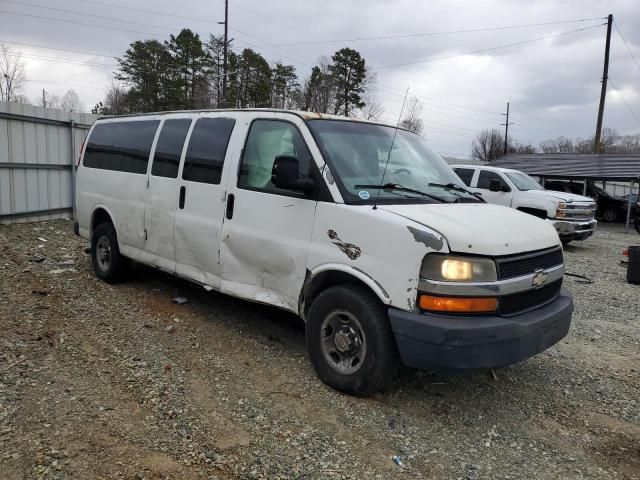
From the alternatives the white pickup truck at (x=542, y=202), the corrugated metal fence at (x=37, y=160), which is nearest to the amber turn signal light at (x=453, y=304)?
the white pickup truck at (x=542, y=202)

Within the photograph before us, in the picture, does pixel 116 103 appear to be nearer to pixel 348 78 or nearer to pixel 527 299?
pixel 348 78

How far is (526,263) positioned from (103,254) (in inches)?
209

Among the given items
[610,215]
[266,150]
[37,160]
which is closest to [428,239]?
[266,150]

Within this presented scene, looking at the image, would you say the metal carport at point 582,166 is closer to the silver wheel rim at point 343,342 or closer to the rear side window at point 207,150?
the rear side window at point 207,150

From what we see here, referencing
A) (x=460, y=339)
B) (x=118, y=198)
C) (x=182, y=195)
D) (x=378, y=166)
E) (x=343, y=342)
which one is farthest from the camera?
(x=118, y=198)

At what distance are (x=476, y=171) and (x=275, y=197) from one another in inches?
409

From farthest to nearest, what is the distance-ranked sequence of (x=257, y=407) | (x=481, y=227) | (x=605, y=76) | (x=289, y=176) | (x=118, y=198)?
(x=605, y=76)
(x=118, y=198)
(x=289, y=176)
(x=257, y=407)
(x=481, y=227)

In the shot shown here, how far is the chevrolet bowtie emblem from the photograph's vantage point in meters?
3.58

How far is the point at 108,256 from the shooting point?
260 inches

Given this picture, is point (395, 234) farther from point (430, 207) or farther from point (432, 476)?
point (432, 476)

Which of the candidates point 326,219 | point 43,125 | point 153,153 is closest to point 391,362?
point 326,219

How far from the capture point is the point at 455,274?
3.25 metres

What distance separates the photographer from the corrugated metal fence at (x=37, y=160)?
10.3 m

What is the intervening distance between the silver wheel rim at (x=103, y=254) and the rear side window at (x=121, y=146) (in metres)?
0.96
